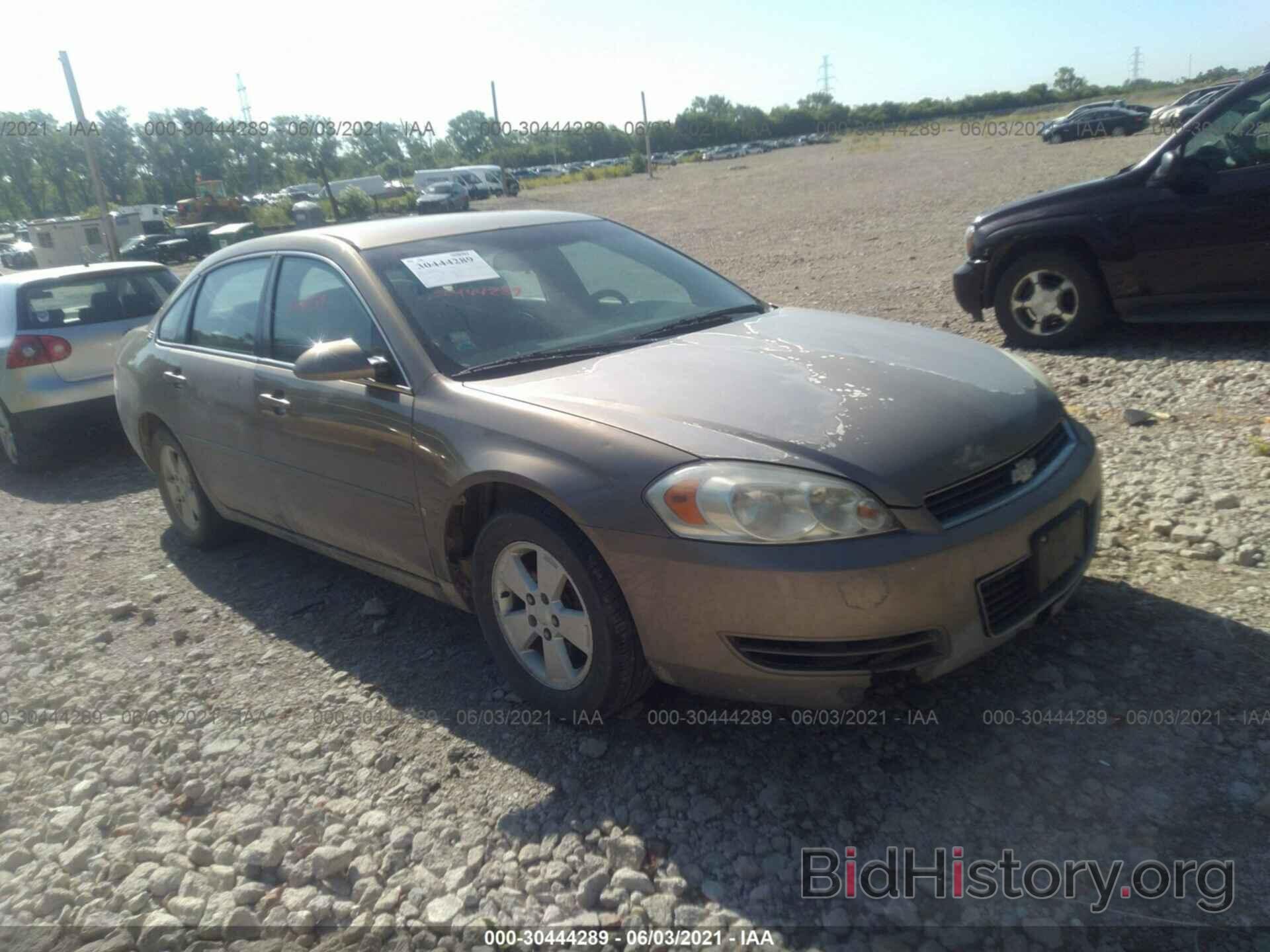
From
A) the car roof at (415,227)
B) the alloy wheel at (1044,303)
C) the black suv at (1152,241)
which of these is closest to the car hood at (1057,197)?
the black suv at (1152,241)

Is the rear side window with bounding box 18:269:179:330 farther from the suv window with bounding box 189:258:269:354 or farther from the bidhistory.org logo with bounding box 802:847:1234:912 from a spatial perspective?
the bidhistory.org logo with bounding box 802:847:1234:912

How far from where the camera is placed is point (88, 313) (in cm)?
772

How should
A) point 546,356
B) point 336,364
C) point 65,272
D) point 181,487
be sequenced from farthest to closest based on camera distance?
point 65,272, point 181,487, point 546,356, point 336,364

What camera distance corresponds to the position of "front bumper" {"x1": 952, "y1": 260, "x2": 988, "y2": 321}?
743 centimetres

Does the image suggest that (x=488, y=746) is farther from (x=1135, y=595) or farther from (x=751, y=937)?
(x=1135, y=595)

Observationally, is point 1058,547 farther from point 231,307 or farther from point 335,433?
point 231,307

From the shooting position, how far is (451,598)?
140 inches

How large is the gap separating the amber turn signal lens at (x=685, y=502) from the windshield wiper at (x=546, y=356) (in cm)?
96

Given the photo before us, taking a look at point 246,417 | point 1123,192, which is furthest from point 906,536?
point 1123,192

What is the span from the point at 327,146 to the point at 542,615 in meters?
51.0

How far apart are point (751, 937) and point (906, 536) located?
107 centimetres

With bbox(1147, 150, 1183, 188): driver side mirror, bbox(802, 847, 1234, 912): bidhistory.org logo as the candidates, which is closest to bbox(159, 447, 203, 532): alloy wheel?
bbox(802, 847, 1234, 912): bidhistory.org logo

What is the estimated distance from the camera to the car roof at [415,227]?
4.04 meters

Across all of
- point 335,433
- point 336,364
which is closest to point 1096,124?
point 335,433
